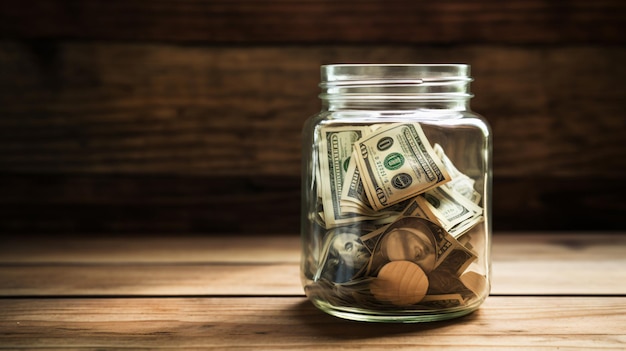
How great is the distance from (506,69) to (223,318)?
3.06ft

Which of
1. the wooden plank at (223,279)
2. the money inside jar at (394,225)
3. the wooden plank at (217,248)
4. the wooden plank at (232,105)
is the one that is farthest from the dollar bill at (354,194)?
the wooden plank at (232,105)

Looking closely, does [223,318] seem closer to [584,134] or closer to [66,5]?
[66,5]

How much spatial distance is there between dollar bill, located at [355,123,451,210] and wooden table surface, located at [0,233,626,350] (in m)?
0.17

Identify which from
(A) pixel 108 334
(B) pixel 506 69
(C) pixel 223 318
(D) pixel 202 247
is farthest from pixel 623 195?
(A) pixel 108 334

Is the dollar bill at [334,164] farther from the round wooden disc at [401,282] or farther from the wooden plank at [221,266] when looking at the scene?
the wooden plank at [221,266]

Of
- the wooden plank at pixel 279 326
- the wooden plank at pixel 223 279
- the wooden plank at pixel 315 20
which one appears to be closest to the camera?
the wooden plank at pixel 279 326

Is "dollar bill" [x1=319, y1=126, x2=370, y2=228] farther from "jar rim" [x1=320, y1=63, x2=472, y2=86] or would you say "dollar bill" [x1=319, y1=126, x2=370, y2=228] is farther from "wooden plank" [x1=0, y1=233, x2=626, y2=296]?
"wooden plank" [x1=0, y1=233, x2=626, y2=296]

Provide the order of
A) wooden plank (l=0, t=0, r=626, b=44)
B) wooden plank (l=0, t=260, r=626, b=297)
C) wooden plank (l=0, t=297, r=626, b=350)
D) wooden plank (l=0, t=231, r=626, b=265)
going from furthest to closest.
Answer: wooden plank (l=0, t=0, r=626, b=44) → wooden plank (l=0, t=231, r=626, b=265) → wooden plank (l=0, t=260, r=626, b=297) → wooden plank (l=0, t=297, r=626, b=350)

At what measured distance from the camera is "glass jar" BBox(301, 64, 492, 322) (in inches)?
33.8

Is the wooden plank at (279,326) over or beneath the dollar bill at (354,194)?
beneath

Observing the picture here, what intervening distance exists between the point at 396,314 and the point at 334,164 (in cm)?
20

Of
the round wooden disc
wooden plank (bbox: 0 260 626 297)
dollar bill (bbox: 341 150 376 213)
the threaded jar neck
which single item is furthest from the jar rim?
wooden plank (bbox: 0 260 626 297)

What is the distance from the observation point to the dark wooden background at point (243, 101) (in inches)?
60.6

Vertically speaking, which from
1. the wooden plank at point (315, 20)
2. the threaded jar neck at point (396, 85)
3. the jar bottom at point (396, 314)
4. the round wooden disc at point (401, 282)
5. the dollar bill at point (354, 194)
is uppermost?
the wooden plank at point (315, 20)
